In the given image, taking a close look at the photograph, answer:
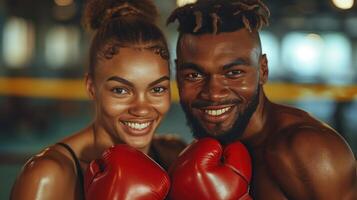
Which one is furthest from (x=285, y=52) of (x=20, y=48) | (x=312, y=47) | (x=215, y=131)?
(x=215, y=131)

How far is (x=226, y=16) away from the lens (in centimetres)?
203

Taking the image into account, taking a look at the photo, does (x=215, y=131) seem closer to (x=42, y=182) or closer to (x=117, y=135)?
(x=117, y=135)

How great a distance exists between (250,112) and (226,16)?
0.41 meters

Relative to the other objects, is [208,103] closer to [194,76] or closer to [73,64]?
[194,76]

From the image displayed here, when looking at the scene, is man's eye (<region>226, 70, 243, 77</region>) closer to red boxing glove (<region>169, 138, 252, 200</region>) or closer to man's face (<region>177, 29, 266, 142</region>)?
man's face (<region>177, 29, 266, 142</region>)

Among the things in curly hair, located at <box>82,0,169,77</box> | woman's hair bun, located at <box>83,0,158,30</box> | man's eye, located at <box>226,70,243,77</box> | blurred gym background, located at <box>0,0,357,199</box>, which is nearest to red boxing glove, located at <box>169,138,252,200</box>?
man's eye, located at <box>226,70,243,77</box>

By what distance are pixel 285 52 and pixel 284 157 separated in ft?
23.2

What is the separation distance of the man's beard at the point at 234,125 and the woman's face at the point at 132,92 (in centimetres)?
17

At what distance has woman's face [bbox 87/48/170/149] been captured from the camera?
1.93m

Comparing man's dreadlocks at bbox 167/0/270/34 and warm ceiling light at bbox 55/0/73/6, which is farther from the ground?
man's dreadlocks at bbox 167/0/270/34

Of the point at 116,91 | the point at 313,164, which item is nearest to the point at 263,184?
the point at 313,164

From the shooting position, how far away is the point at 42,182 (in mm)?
1789

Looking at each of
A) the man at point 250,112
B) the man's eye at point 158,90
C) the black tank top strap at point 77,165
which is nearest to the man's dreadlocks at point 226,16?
the man at point 250,112

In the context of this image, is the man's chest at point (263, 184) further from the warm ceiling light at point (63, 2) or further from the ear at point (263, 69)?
the warm ceiling light at point (63, 2)
